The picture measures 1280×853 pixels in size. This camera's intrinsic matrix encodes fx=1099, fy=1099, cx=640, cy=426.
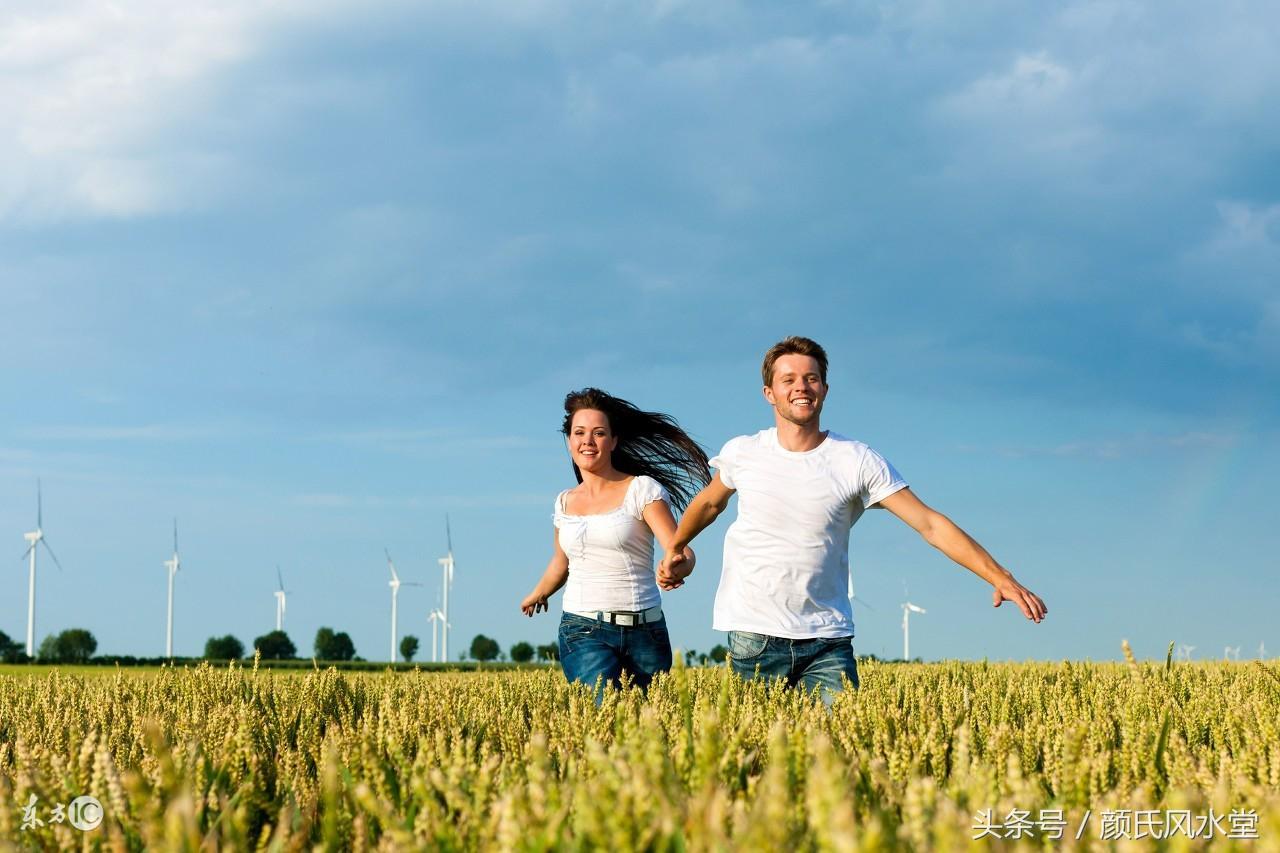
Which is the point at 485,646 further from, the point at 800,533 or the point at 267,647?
the point at 800,533

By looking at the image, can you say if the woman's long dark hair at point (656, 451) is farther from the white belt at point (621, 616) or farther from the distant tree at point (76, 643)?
the distant tree at point (76, 643)

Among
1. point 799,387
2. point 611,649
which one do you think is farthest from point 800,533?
point 611,649

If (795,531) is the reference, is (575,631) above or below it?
below

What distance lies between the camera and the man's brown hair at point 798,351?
6.68 m

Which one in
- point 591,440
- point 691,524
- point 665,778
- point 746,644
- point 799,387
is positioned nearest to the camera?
point 665,778

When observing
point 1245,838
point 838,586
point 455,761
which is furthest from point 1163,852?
point 838,586

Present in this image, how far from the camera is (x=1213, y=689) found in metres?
5.78

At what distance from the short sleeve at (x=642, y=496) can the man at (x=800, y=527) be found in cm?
120

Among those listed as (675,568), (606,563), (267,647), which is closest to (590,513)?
(606,563)

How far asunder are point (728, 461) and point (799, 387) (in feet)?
2.36

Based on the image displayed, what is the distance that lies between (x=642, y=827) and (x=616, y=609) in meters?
6.09

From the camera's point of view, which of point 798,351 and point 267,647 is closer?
point 798,351

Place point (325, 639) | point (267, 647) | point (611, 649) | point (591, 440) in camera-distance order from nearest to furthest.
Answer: point (611, 649) < point (591, 440) < point (267, 647) < point (325, 639)

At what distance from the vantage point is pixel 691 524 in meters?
7.19
